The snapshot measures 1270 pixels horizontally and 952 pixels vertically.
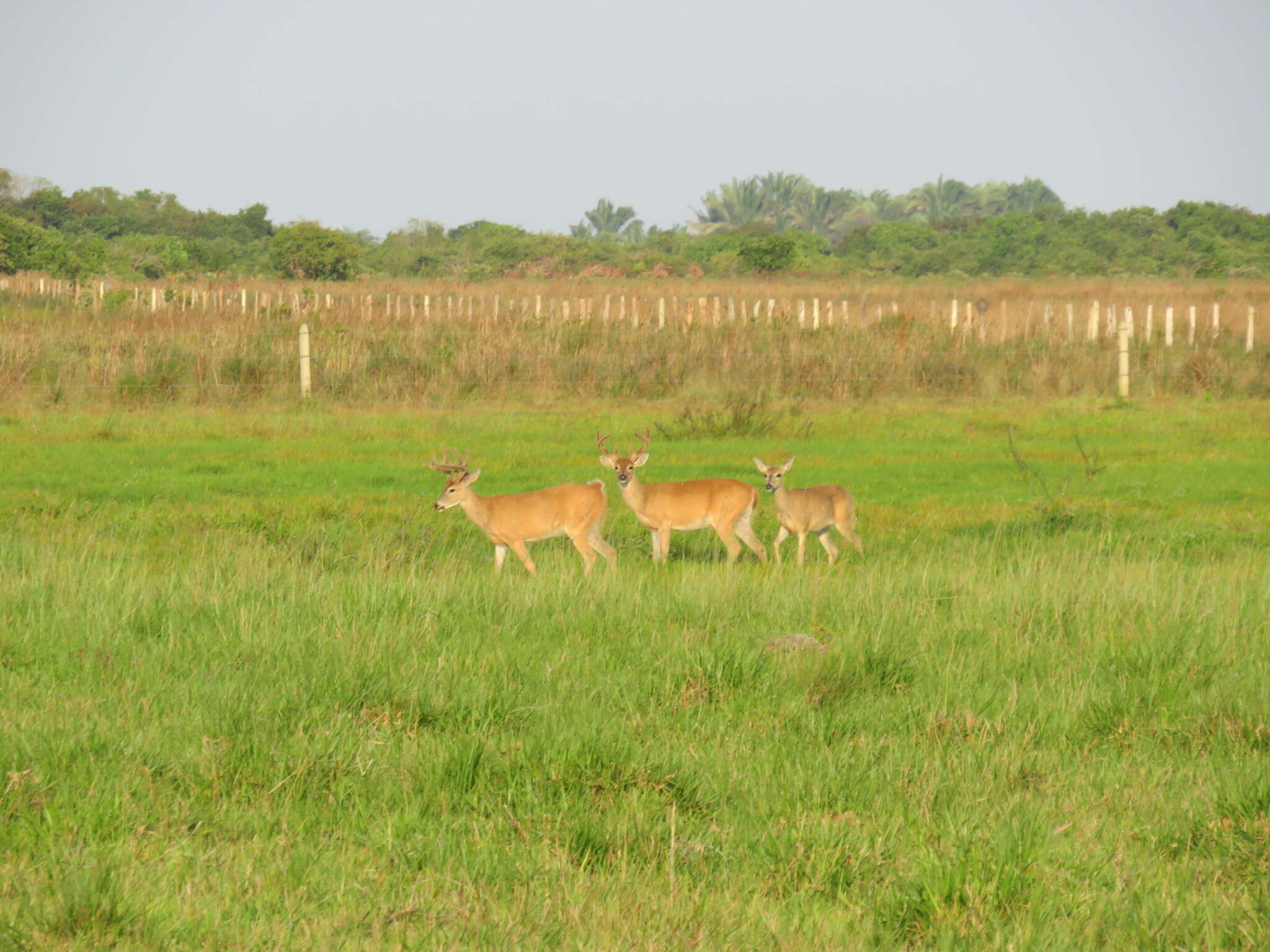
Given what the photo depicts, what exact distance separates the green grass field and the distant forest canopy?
45.9 m

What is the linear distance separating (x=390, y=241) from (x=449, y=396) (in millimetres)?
74044

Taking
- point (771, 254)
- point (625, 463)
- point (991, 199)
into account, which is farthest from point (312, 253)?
point (991, 199)

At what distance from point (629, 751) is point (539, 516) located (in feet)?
17.5

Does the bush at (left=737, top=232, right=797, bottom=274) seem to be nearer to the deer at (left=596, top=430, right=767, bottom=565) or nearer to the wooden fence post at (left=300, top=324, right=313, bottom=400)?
the wooden fence post at (left=300, top=324, right=313, bottom=400)

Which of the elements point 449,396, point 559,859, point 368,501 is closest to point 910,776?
point 559,859

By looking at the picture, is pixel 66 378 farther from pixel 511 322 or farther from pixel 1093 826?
pixel 1093 826

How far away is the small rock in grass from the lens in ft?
19.3

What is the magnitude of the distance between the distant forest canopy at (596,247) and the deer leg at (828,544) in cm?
4333

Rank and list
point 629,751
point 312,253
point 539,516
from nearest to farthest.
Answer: point 629,751 → point 539,516 → point 312,253

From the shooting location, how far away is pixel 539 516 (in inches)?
384

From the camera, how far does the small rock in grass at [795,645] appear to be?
19.3 ft

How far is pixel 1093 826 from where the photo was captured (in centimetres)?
402

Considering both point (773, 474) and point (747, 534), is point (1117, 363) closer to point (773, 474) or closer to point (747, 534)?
point (773, 474)

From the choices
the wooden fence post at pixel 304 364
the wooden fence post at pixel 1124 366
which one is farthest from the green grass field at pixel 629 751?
the wooden fence post at pixel 1124 366
